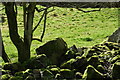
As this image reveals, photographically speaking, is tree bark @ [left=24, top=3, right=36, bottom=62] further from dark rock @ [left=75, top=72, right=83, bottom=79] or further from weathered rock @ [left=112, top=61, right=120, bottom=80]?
weathered rock @ [left=112, top=61, right=120, bottom=80]

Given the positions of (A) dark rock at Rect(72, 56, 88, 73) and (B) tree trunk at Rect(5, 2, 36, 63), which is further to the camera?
(A) dark rock at Rect(72, 56, 88, 73)

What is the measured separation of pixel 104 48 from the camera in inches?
426

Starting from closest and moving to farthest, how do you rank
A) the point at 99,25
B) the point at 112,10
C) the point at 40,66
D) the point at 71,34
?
the point at 40,66
the point at 71,34
the point at 99,25
the point at 112,10

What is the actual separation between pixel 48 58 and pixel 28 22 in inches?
63.0

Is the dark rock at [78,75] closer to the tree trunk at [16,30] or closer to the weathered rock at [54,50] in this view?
the weathered rock at [54,50]

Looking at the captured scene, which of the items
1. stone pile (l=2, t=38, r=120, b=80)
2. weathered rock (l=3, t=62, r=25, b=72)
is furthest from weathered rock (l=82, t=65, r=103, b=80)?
weathered rock (l=3, t=62, r=25, b=72)

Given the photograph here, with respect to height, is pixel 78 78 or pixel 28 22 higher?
pixel 28 22

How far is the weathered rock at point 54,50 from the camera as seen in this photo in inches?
396

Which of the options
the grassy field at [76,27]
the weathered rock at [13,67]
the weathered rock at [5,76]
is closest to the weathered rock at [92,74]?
the weathered rock at [13,67]

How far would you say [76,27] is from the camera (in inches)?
803

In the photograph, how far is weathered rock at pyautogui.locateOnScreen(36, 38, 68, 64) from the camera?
10.1m

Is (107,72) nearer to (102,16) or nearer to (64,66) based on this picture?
(64,66)

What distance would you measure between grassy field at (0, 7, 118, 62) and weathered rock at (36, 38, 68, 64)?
2.79 m

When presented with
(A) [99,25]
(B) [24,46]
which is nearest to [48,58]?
(B) [24,46]
